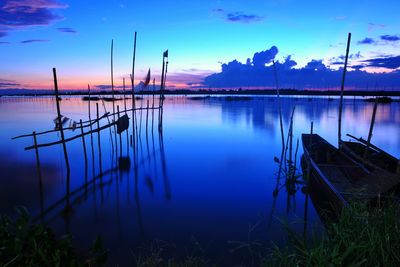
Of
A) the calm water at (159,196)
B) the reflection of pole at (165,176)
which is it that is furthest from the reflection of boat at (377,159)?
the reflection of pole at (165,176)

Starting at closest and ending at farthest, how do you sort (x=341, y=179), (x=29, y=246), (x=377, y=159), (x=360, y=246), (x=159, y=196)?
(x=360, y=246) < (x=29, y=246) < (x=341, y=179) < (x=159, y=196) < (x=377, y=159)

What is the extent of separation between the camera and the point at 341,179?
6.49 meters

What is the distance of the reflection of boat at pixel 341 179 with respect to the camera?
474cm

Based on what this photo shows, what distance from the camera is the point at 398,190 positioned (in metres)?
4.94

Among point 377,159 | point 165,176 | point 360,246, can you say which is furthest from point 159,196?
point 377,159

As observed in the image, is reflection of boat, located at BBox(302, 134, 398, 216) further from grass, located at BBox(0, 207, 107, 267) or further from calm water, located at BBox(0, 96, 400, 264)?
grass, located at BBox(0, 207, 107, 267)

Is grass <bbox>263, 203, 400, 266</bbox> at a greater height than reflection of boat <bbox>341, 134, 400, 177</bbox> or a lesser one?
greater

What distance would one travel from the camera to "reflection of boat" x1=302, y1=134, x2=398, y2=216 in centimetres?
474

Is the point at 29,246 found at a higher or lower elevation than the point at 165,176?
higher

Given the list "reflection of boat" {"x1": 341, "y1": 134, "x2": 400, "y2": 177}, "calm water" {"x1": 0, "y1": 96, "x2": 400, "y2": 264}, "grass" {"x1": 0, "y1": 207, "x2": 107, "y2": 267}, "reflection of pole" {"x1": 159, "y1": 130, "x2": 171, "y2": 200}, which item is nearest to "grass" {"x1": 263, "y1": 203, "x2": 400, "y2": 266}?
"calm water" {"x1": 0, "y1": 96, "x2": 400, "y2": 264}

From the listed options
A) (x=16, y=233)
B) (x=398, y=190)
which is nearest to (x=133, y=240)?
(x=16, y=233)

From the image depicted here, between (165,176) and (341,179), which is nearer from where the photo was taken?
(341,179)

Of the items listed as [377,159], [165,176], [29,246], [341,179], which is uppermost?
[29,246]

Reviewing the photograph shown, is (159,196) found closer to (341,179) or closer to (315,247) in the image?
(341,179)
